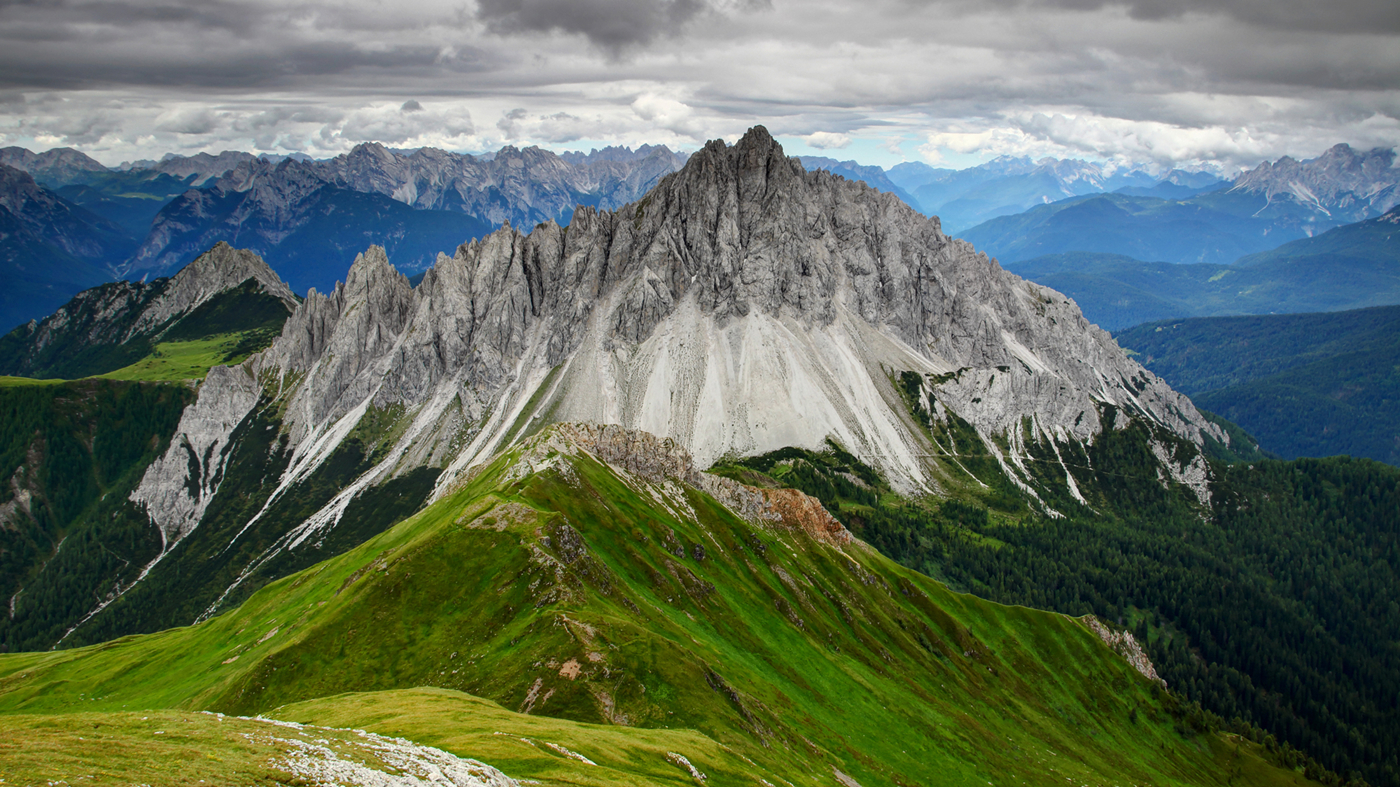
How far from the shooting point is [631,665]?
79.3 meters

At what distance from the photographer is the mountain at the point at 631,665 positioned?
61625 mm

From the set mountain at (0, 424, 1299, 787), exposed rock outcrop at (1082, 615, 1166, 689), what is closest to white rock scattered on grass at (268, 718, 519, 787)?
mountain at (0, 424, 1299, 787)

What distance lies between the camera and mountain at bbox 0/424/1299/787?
6162cm

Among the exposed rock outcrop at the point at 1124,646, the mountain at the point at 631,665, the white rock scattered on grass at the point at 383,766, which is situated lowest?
the exposed rock outcrop at the point at 1124,646

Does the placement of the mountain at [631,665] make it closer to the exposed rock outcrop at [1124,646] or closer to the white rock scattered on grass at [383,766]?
the white rock scattered on grass at [383,766]

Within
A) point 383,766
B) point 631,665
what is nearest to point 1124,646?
point 631,665

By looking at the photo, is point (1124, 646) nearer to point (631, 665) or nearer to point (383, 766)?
point (631, 665)

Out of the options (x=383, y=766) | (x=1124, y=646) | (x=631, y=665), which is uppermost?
(x=383, y=766)

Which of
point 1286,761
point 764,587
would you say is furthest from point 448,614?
point 1286,761

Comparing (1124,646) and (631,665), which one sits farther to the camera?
(1124,646)

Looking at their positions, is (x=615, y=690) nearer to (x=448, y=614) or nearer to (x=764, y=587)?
(x=448, y=614)

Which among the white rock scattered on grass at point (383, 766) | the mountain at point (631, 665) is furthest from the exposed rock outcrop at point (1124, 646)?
the white rock scattered on grass at point (383, 766)

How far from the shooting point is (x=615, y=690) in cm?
7712

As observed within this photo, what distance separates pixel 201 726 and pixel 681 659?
46489 mm
